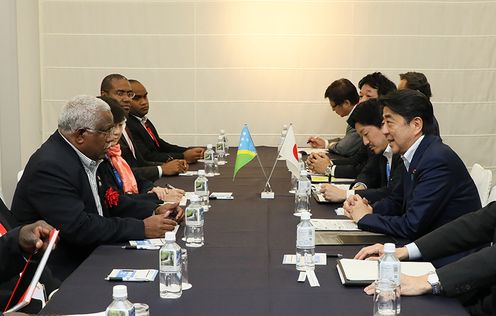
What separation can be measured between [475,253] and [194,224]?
1182 millimetres

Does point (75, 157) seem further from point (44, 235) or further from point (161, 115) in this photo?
point (161, 115)

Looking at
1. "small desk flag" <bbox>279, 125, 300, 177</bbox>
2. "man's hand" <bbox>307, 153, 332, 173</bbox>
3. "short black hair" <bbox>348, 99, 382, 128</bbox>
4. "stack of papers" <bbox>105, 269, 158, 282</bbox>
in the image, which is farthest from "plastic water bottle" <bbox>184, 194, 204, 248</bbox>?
"man's hand" <bbox>307, 153, 332, 173</bbox>

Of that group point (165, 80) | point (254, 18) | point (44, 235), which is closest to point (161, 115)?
point (165, 80)

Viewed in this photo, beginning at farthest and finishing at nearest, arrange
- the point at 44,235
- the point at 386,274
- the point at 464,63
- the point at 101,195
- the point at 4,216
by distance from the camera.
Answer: the point at 464,63 → the point at 101,195 → the point at 4,216 → the point at 44,235 → the point at 386,274

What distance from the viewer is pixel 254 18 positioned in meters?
6.77

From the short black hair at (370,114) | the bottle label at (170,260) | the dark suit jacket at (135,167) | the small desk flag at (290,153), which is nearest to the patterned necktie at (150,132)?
the dark suit jacket at (135,167)

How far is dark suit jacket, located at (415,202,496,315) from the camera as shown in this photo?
2234mm

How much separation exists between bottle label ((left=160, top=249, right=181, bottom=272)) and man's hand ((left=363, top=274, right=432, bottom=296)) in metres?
0.63

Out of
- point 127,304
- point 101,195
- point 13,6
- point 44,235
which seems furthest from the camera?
point 13,6

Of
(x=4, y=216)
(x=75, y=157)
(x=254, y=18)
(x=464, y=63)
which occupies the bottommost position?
(x=4, y=216)

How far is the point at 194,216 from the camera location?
288cm

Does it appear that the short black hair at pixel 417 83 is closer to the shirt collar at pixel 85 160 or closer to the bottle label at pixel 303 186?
the bottle label at pixel 303 186

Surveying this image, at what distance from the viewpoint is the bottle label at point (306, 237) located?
255cm

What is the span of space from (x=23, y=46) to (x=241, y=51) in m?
2.13
